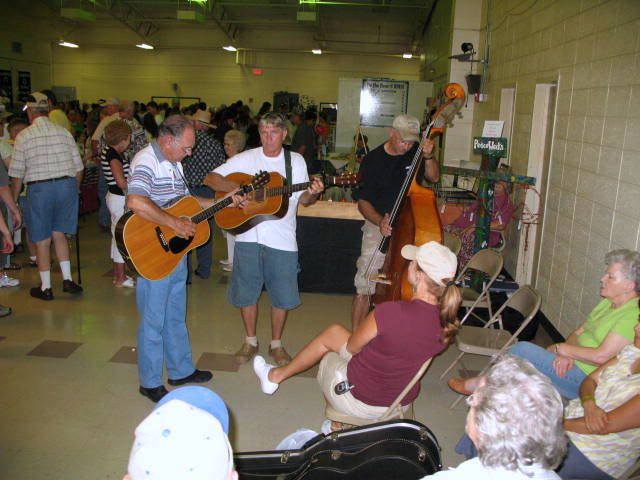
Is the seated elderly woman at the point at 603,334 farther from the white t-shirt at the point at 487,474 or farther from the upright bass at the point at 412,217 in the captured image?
the white t-shirt at the point at 487,474

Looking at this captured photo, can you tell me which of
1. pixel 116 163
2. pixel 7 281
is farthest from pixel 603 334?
pixel 7 281

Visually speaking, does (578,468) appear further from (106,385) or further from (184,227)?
(106,385)

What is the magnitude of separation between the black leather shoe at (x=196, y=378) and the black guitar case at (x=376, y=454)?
1.65 metres

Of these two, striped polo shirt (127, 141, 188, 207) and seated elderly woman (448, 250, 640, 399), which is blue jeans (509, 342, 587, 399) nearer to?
seated elderly woman (448, 250, 640, 399)

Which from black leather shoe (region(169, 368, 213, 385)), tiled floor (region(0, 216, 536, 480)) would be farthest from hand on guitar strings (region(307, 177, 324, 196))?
black leather shoe (region(169, 368, 213, 385))

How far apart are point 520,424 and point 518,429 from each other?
1 centimetres

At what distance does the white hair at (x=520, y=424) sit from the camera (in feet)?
4.63

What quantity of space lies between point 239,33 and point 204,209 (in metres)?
15.6

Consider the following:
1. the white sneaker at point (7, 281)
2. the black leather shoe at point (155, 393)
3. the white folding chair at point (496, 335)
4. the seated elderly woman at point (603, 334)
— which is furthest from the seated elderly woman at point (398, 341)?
A: the white sneaker at point (7, 281)

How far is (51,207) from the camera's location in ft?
15.9

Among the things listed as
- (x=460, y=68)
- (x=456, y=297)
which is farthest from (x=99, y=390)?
(x=460, y=68)

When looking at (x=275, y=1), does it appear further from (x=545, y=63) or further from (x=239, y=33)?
(x=545, y=63)

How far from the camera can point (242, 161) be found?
11.9 ft

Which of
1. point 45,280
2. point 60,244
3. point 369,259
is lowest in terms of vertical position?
point 45,280
